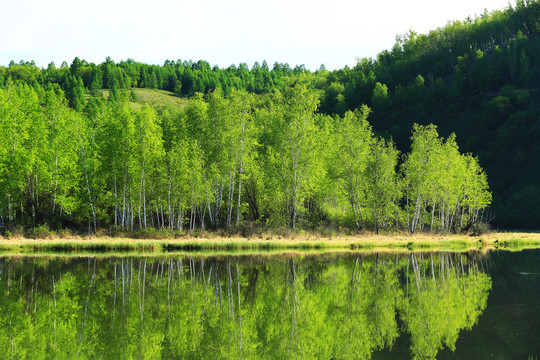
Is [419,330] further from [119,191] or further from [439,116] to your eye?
[439,116]

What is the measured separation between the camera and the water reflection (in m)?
15.4

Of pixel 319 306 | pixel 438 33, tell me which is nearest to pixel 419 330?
pixel 319 306

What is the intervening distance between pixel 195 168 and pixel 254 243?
1177cm

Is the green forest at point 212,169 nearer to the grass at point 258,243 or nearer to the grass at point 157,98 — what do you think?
the grass at point 258,243

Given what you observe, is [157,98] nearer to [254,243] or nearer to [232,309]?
[254,243]

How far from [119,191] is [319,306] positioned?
3878 cm

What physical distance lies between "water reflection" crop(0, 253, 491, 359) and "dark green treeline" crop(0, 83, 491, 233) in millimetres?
20756

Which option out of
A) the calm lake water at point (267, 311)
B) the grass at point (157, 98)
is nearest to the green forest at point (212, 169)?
the calm lake water at point (267, 311)

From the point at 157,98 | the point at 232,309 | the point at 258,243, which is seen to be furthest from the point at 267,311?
the point at 157,98

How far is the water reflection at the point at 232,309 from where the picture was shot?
1538 cm

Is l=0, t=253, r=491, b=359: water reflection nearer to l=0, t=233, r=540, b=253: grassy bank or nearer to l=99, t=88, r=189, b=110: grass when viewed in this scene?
l=0, t=233, r=540, b=253: grassy bank

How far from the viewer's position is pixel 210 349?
597 inches

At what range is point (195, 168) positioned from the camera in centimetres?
5200

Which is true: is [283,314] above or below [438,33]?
below
